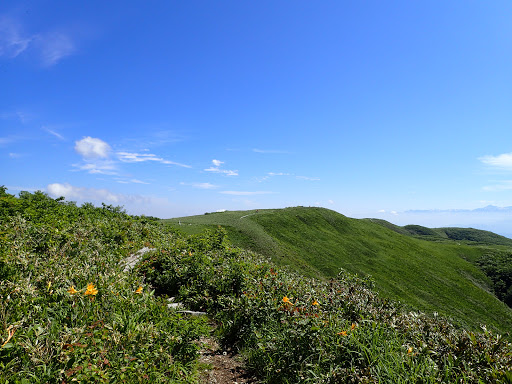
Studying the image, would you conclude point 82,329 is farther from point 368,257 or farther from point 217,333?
point 368,257

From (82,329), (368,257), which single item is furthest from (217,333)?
(368,257)

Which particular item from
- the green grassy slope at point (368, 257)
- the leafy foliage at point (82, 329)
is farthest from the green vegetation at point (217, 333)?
the green grassy slope at point (368, 257)

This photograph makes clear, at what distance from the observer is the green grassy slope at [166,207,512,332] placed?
3002 cm

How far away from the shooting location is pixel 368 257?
40.3 m

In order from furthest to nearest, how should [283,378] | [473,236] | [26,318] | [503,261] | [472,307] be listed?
[473,236] < [503,261] < [472,307] < [283,378] < [26,318]

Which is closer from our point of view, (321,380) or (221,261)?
(321,380)

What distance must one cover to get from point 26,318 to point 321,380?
13.7 ft

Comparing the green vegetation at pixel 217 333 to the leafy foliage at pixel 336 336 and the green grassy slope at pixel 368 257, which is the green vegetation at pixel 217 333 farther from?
the green grassy slope at pixel 368 257

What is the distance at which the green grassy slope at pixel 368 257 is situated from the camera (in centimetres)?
3002

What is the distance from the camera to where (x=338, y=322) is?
196 inches

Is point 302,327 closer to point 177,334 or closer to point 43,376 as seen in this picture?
point 177,334

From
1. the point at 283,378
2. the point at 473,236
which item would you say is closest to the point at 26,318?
the point at 283,378

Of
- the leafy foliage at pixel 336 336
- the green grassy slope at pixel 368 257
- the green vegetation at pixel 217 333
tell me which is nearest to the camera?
the green vegetation at pixel 217 333

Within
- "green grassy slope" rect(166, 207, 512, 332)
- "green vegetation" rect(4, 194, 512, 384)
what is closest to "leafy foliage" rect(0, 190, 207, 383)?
"green vegetation" rect(4, 194, 512, 384)
